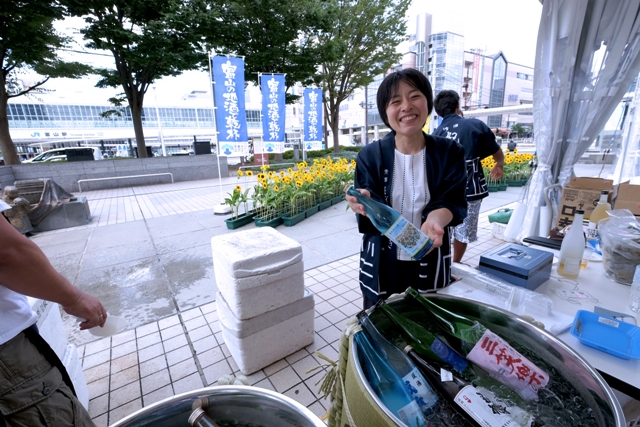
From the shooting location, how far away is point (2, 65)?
10.3 metres

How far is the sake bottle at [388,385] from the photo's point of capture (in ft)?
2.22

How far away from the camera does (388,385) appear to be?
28.8 inches

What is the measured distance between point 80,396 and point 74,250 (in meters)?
4.24

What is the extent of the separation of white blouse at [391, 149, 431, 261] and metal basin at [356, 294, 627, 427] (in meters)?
0.69

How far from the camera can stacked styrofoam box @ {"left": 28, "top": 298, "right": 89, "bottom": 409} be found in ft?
5.24

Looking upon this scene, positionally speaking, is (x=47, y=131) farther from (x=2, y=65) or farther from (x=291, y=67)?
(x=291, y=67)

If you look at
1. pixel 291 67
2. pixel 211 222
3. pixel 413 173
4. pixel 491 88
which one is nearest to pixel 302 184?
pixel 211 222

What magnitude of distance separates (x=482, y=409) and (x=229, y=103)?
7.78 m

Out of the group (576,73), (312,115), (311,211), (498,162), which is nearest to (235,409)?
(498,162)

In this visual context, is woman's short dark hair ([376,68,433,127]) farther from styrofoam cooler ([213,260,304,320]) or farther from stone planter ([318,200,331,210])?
stone planter ([318,200,331,210])

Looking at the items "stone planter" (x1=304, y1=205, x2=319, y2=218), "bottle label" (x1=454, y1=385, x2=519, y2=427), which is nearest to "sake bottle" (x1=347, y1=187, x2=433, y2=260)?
"bottle label" (x1=454, y1=385, x2=519, y2=427)

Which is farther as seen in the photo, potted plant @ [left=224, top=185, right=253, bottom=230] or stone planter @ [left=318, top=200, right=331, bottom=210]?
stone planter @ [left=318, top=200, right=331, bottom=210]

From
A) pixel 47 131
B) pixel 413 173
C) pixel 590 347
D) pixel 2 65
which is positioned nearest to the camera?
pixel 590 347

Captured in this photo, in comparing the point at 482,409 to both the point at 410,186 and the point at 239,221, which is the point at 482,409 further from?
the point at 239,221
